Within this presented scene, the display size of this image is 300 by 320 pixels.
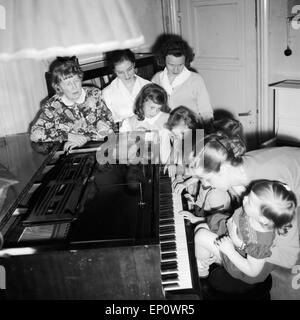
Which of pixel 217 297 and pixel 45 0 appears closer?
pixel 45 0

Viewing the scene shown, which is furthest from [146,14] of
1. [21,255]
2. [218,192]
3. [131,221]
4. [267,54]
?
[21,255]

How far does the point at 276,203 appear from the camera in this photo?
1.77 m

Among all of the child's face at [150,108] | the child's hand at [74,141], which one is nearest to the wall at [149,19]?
the child's face at [150,108]

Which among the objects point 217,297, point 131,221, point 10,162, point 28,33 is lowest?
point 217,297

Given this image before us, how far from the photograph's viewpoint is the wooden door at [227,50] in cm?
438

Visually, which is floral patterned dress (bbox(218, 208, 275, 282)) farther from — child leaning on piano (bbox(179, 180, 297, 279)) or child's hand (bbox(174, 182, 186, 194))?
child's hand (bbox(174, 182, 186, 194))

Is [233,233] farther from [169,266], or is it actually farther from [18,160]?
[18,160]

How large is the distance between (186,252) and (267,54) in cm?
Result: 303

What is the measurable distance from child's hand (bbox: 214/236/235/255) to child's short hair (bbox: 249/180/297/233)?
29 centimetres

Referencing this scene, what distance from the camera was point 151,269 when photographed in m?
1.68

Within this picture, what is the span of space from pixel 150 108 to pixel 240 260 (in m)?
1.43

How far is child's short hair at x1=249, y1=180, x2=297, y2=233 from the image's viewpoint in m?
1.77

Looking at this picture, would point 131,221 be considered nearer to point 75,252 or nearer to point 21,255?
point 75,252

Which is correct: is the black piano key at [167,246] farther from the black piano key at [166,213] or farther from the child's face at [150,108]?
the child's face at [150,108]
